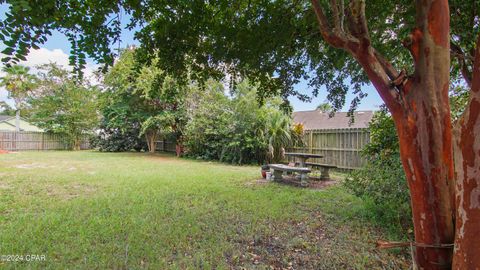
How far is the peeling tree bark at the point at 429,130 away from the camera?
157cm

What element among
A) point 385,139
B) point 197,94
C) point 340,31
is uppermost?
point 197,94

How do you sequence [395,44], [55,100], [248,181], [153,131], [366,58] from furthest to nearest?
[55,100] < [153,131] < [248,181] < [395,44] < [366,58]

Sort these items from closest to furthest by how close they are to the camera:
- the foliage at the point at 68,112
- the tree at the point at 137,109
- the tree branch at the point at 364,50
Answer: the tree branch at the point at 364,50, the tree at the point at 137,109, the foliage at the point at 68,112

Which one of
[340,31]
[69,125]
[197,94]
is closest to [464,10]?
[340,31]

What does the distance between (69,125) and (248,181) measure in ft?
54.5

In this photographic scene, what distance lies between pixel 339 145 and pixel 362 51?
7.80m

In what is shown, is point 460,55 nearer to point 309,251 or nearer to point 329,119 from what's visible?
point 309,251

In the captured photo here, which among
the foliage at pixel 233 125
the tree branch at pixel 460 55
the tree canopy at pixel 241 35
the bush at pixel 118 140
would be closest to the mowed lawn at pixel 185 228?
the tree canopy at pixel 241 35

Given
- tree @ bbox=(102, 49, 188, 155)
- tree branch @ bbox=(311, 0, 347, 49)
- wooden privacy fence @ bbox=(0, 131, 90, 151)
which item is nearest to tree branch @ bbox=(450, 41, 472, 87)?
tree branch @ bbox=(311, 0, 347, 49)

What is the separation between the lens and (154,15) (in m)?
3.20

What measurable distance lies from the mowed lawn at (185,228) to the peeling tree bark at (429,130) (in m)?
1.22

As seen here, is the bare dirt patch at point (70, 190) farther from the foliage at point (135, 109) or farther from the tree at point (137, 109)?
the tree at point (137, 109)

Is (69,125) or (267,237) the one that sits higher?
(69,125)

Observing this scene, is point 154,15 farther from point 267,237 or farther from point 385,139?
point 385,139
